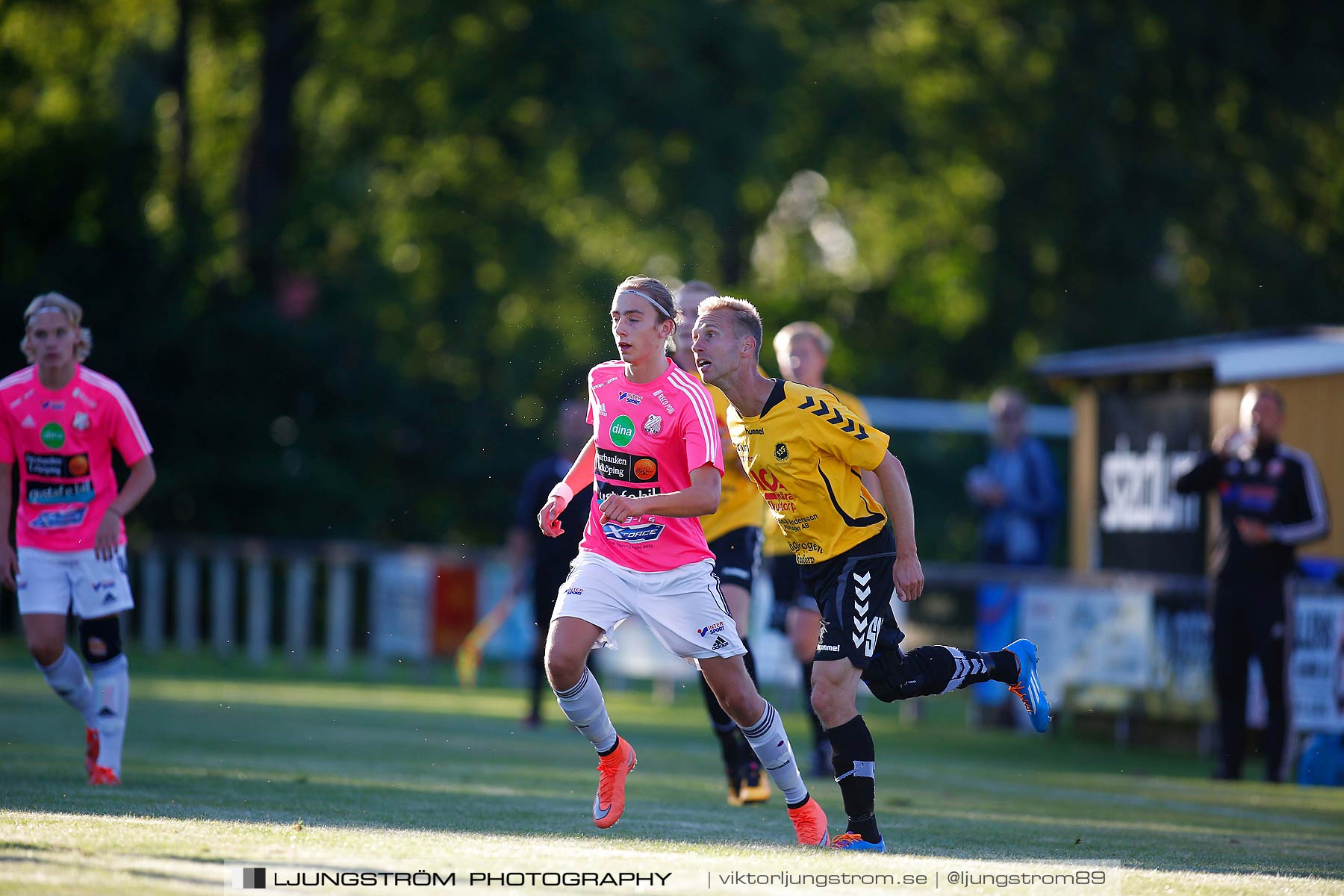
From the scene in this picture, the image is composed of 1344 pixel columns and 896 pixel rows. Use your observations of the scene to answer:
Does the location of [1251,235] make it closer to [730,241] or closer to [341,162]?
[730,241]

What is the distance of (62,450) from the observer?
29.8 ft

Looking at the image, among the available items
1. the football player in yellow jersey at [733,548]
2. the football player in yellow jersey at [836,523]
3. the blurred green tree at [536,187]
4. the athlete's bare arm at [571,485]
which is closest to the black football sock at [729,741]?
the football player in yellow jersey at [733,548]

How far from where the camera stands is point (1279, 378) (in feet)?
49.4

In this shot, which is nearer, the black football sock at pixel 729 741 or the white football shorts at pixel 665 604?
the white football shorts at pixel 665 604

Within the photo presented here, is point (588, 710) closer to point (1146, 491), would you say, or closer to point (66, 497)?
point (66, 497)

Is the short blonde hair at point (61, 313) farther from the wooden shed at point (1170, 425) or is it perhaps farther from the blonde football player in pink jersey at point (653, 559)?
the wooden shed at point (1170, 425)

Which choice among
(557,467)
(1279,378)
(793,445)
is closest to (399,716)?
(557,467)

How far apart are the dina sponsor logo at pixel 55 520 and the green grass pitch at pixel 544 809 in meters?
1.26

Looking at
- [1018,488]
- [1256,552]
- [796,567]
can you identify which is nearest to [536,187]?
[1018,488]

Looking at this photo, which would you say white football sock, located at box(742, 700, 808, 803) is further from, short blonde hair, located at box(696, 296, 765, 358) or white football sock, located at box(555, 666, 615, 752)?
short blonde hair, located at box(696, 296, 765, 358)

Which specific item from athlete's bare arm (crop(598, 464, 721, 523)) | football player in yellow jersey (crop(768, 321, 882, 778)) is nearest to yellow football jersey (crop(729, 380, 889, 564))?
athlete's bare arm (crop(598, 464, 721, 523))

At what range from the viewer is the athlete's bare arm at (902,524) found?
23.0ft

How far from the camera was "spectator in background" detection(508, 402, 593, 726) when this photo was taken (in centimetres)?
1298

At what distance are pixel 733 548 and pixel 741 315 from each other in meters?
2.22
